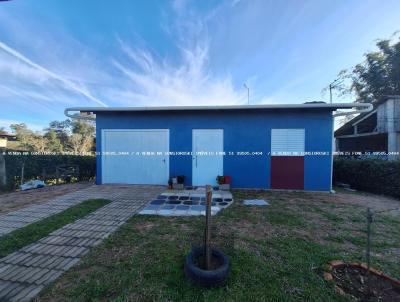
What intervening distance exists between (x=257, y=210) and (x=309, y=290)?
7.53ft

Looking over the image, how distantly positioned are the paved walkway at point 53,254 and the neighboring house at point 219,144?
248cm

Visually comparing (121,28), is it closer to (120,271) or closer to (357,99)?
(120,271)

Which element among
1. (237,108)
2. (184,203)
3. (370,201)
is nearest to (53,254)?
(184,203)

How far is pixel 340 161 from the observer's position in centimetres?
731

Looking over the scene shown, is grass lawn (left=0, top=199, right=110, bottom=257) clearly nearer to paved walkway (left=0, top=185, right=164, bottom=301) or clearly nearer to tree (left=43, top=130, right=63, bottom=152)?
paved walkway (left=0, top=185, right=164, bottom=301)

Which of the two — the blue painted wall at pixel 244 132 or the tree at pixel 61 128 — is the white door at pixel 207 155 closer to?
the blue painted wall at pixel 244 132

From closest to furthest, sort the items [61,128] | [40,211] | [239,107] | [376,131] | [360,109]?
1. [40,211]
2. [360,109]
3. [239,107]
4. [376,131]
5. [61,128]

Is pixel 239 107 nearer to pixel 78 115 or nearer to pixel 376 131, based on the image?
pixel 78 115

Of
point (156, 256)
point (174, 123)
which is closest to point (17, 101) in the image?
point (174, 123)

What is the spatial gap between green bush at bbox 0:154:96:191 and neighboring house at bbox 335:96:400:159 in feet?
51.4

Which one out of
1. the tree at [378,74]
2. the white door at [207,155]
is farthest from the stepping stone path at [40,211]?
the tree at [378,74]

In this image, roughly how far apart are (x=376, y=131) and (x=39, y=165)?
58.0 feet

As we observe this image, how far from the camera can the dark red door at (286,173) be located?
5.83 meters

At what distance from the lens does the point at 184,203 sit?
4367mm
